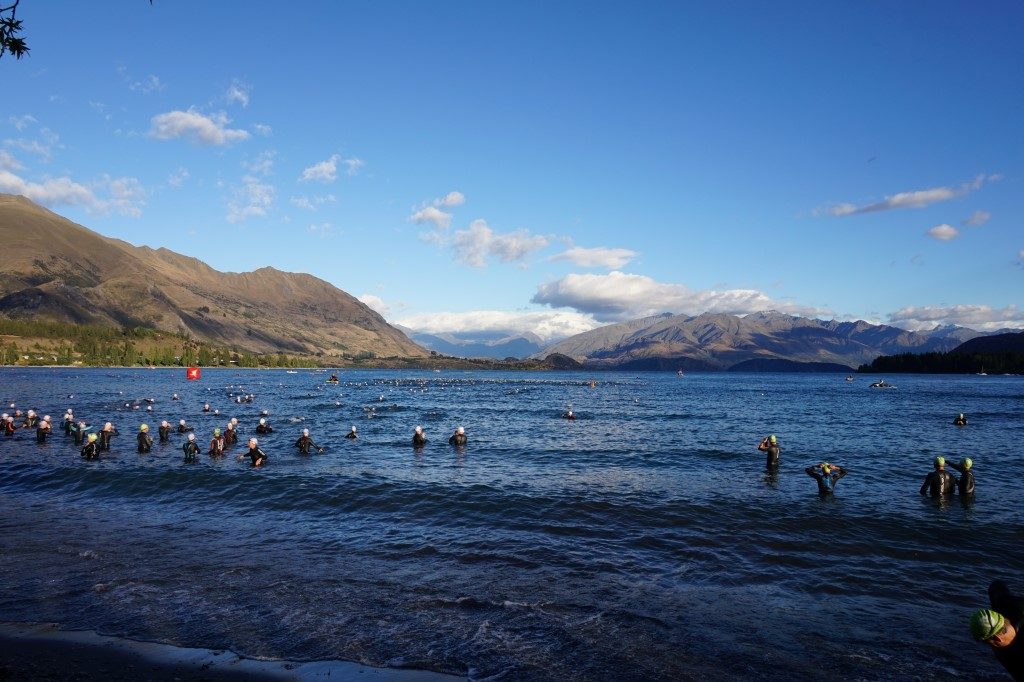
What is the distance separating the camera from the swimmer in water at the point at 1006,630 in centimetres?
709

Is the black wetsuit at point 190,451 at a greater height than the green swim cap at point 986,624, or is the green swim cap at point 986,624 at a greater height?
the green swim cap at point 986,624

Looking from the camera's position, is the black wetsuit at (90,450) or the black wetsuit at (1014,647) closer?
the black wetsuit at (1014,647)

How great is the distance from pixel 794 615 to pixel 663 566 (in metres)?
3.99

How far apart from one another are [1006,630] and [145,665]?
13832 mm

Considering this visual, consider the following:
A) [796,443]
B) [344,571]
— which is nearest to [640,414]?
[796,443]

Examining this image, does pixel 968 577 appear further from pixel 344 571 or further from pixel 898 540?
pixel 344 571

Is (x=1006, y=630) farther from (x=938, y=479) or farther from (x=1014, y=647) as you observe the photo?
(x=938, y=479)

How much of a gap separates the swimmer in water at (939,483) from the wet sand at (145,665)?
24.9m

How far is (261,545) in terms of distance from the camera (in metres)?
18.6

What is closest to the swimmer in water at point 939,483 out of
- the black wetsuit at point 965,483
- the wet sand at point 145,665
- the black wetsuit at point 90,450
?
the black wetsuit at point 965,483

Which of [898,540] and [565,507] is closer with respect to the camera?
[898,540]

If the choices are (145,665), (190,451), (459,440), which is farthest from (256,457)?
(145,665)

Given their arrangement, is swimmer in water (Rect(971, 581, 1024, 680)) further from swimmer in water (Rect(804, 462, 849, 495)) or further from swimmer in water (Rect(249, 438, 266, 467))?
swimmer in water (Rect(249, 438, 266, 467))

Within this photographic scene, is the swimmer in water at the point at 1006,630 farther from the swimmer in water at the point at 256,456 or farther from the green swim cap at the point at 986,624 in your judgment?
the swimmer in water at the point at 256,456
